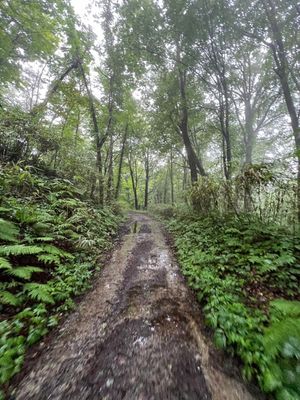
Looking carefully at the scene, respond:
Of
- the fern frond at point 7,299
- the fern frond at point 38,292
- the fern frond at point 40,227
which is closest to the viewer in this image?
the fern frond at point 7,299

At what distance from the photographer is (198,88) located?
1132cm

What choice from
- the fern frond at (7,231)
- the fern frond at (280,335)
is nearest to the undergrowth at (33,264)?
the fern frond at (7,231)

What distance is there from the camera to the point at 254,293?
3117 mm

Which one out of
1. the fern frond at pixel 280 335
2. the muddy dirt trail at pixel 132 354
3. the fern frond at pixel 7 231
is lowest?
the muddy dirt trail at pixel 132 354

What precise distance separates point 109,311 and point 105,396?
4.36 ft

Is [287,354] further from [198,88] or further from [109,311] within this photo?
[198,88]

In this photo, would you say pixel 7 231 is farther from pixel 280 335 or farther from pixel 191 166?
pixel 191 166

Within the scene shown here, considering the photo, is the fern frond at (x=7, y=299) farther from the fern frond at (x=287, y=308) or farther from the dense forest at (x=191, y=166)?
the fern frond at (x=287, y=308)

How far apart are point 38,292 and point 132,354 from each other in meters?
1.76

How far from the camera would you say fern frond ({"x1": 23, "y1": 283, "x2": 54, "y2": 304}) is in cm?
291

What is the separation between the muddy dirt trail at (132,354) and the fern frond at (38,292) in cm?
46

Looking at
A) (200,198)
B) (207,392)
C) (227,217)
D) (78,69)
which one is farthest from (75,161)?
(207,392)

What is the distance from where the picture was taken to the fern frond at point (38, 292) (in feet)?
9.53

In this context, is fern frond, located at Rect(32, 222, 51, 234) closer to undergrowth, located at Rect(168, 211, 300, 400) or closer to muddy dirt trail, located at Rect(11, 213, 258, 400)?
muddy dirt trail, located at Rect(11, 213, 258, 400)
